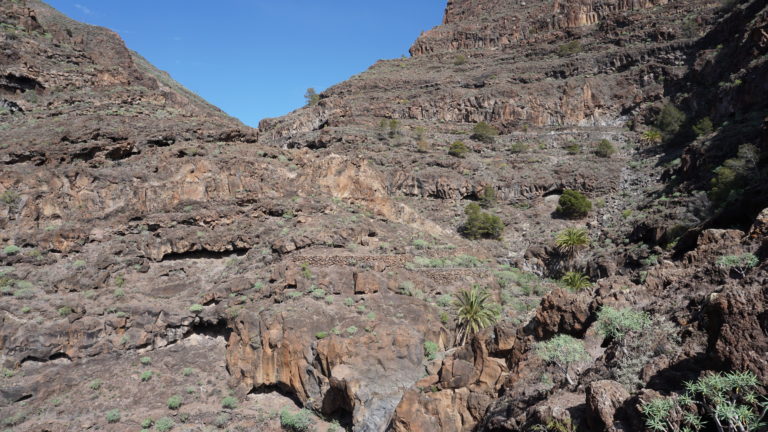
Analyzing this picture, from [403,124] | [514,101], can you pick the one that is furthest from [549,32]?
[403,124]

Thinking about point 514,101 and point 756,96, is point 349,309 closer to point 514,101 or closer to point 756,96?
point 756,96

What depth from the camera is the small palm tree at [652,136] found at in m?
48.3

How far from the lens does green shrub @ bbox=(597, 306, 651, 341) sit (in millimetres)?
10250

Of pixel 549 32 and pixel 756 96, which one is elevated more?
pixel 549 32

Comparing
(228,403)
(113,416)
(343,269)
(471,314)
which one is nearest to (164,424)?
→ (113,416)

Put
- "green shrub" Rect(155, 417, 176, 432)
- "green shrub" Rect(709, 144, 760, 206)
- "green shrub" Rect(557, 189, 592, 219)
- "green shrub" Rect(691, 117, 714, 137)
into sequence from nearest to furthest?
"green shrub" Rect(155, 417, 176, 432) < "green shrub" Rect(709, 144, 760, 206) < "green shrub" Rect(691, 117, 714, 137) < "green shrub" Rect(557, 189, 592, 219)

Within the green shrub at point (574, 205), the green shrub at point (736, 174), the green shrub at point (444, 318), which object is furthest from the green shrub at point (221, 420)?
the green shrub at point (574, 205)

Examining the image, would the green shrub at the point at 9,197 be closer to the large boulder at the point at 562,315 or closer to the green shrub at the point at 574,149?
the large boulder at the point at 562,315

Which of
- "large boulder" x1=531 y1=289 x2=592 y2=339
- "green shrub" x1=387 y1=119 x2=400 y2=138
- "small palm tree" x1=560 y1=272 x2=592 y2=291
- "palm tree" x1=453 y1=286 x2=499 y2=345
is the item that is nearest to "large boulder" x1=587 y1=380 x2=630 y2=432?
"large boulder" x1=531 y1=289 x2=592 y2=339

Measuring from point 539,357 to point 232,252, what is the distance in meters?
18.6

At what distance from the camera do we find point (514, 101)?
64.6 metres

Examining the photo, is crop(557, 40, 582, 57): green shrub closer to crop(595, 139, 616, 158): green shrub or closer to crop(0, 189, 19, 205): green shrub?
crop(595, 139, 616, 158): green shrub

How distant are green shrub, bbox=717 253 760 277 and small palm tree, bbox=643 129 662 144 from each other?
44.7m

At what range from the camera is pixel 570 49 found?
72438 mm
